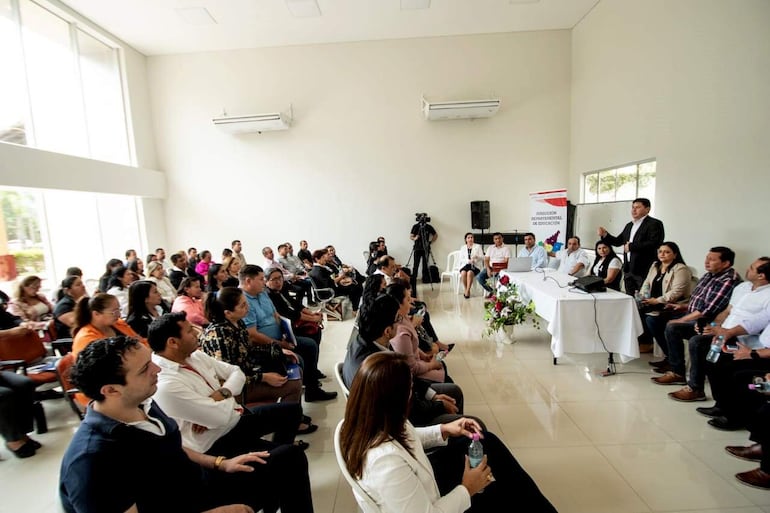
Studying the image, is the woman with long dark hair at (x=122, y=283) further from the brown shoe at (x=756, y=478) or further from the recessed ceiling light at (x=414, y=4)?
the recessed ceiling light at (x=414, y=4)

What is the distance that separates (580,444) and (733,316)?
1600 mm

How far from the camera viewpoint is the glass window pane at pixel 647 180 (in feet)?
17.4

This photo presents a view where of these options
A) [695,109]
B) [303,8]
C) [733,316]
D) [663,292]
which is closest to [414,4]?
[303,8]

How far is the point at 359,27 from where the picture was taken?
7.28 metres

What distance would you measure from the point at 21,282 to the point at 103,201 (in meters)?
4.16

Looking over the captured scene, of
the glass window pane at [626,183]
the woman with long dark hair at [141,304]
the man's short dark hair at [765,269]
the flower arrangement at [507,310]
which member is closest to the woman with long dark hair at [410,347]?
the flower arrangement at [507,310]

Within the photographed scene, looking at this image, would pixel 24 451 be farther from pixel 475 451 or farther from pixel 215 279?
pixel 475 451

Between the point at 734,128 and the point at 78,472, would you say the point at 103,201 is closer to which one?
the point at 78,472

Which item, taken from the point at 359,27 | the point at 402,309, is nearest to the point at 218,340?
the point at 402,309

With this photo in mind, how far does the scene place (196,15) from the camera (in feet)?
21.2

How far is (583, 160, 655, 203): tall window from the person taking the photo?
5.43 metres

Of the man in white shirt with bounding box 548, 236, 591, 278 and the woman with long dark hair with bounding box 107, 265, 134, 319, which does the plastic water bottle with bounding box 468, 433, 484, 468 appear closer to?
the woman with long dark hair with bounding box 107, 265, 134, 319

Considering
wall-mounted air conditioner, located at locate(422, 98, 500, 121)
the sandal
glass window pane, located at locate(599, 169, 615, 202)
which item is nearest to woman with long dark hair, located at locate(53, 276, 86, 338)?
the sandal

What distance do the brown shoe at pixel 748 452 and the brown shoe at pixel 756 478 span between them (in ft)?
0.54
